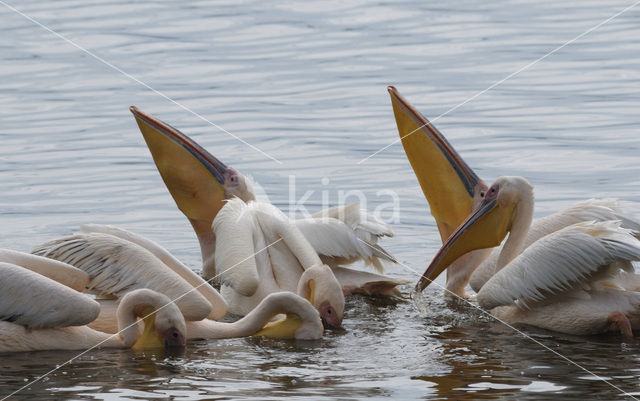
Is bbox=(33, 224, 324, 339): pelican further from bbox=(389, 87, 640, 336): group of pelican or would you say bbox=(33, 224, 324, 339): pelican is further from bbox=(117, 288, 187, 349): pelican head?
bbox=(389, 87, 640, 336): group of pelican

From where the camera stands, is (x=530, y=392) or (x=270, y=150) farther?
(x=270, y=150)

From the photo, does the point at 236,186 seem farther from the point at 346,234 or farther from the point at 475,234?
the point at 475,234

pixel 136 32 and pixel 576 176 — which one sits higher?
pixel 136 32

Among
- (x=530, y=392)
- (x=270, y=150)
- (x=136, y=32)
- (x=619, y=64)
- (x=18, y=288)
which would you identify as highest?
(x=136, y=32)

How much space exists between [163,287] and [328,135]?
4847mm

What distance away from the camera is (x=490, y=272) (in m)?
6.39

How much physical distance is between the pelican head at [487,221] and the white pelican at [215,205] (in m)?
0.32

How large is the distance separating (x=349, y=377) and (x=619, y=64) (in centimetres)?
836

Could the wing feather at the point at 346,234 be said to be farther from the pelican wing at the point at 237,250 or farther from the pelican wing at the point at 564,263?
the pelican wing at the point at 564,263

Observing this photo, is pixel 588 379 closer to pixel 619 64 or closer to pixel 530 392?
pixel 530 392

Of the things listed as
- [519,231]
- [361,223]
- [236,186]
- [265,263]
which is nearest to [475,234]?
[519,231]

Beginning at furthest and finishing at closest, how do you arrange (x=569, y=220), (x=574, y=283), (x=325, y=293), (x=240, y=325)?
(x=569, y=220)
(x=325, y=293)
(x=240, y=325)
(x=574, y=283)

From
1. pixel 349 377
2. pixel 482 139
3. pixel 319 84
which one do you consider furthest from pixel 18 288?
pixel 319 84

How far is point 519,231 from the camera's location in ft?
20.7
